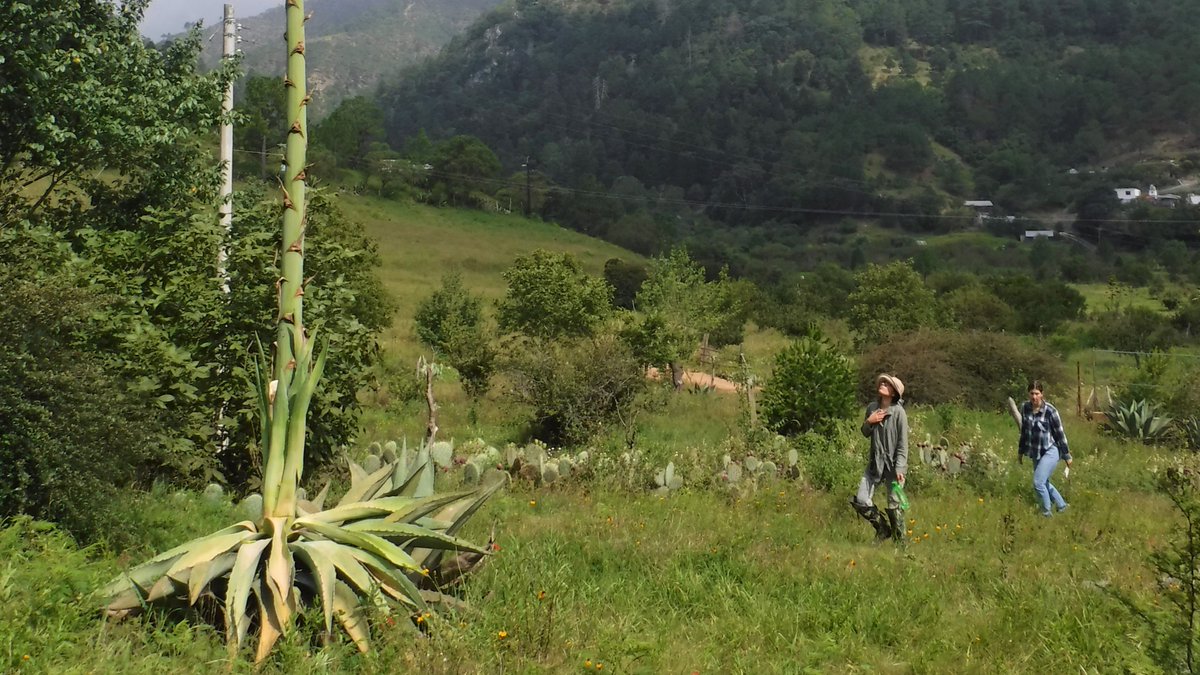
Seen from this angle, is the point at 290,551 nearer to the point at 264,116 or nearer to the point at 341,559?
the point at 341,559

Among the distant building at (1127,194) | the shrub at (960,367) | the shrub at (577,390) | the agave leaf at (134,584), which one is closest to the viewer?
the agave leaf at (134,584)

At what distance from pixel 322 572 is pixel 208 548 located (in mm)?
591

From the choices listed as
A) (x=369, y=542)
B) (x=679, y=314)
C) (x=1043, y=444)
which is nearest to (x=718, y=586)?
(x=369, y=542)

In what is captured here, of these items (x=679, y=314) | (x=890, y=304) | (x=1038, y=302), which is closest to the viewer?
(x=679, y=314)

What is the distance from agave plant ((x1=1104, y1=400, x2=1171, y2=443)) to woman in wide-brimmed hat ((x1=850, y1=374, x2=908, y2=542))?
10315mm

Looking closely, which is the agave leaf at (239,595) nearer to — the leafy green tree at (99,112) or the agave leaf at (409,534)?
the agave leaf at (409,534)

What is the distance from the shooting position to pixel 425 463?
5836 mm

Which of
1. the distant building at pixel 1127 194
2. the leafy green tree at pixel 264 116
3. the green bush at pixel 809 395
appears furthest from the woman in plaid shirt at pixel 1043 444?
the distant building at pixel 1127 194

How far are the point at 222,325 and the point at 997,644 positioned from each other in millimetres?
6799

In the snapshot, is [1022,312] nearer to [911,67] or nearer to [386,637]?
[386,637]

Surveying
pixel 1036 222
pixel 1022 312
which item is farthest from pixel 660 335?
pixel 1036 222

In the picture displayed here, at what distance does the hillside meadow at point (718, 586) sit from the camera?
4.67 m

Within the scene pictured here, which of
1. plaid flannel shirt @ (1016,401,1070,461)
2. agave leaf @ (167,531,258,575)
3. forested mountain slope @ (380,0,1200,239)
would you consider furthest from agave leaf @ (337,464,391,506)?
forested mountain slope @ (380,0,1200,239)

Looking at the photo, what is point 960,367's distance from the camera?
907 inches
